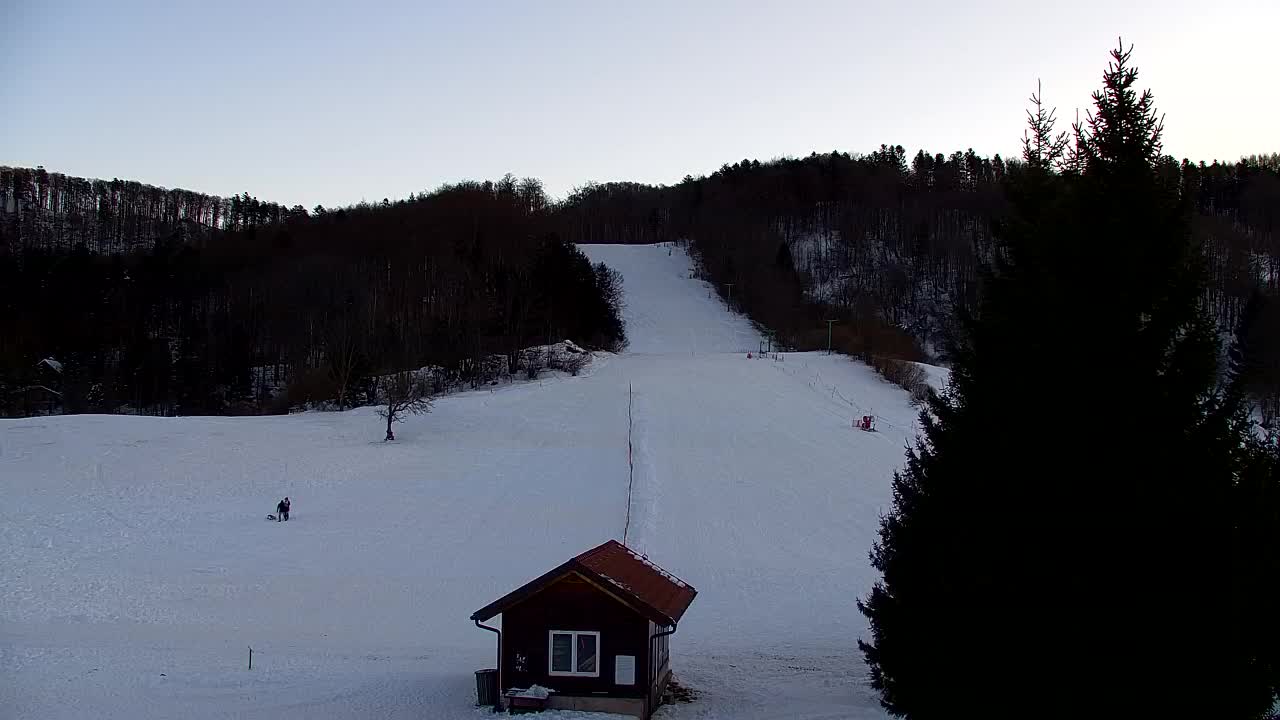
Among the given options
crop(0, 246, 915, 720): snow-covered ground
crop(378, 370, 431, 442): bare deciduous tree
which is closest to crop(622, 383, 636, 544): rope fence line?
crop(0, 246, 915, 720): snow-covered ground

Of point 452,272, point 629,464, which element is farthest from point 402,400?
point 452,272

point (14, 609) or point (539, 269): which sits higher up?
point (539, 269)

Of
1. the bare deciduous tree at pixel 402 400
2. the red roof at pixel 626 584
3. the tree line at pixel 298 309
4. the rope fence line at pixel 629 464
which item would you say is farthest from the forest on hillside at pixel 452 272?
the red roof at pixel 626 584

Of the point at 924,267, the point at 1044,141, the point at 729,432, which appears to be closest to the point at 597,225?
the point at 924,267

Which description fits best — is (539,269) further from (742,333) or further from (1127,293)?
(1127,293)

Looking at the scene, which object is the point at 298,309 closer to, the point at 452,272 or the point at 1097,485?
the point at 452,272
